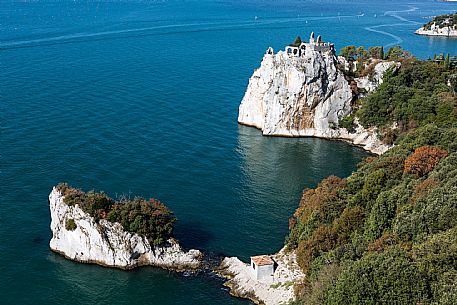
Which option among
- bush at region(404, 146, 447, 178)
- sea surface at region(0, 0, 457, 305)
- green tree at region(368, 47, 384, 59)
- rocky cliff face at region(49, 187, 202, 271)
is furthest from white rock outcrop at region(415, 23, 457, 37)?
rocky cliff face at region(49, 187, 202, 271)

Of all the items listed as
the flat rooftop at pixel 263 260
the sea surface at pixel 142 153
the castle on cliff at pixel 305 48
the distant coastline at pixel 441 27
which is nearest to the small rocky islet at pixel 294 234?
the flat rooftop at pixel 263 260

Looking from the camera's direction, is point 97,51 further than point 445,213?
Yes

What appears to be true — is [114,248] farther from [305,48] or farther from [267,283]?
[305,48]

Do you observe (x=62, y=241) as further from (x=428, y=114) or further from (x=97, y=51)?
(x=97, y=51)

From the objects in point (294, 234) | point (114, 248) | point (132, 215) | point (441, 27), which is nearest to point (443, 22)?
point (441, 27)

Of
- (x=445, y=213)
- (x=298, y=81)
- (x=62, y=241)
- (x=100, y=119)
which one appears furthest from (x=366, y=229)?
(x=100, y=119)

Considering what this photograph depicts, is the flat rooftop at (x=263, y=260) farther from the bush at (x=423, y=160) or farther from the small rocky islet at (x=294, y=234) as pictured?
the bush at (x=423, y=160)
